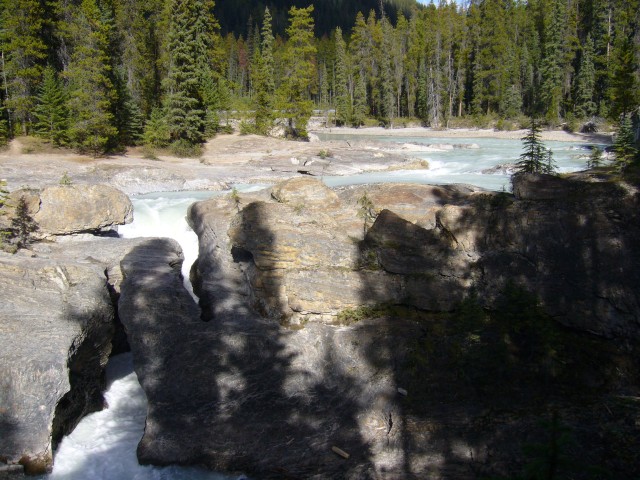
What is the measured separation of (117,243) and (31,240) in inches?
81.0

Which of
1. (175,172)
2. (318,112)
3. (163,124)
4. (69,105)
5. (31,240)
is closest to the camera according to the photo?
(31,240)

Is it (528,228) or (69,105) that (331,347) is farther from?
(69,105)

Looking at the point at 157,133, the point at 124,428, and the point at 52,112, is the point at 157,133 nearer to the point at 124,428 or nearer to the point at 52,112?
the point at 52,112

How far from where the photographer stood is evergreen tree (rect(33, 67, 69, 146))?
94.7 ft

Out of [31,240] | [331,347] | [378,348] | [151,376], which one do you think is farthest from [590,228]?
[31,240]

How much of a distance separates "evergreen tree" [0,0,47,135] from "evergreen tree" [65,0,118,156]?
281 cm

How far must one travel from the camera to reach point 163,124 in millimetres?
32688

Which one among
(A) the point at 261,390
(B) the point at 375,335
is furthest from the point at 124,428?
(B) the point at 375,335

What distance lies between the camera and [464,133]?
57.7 meters

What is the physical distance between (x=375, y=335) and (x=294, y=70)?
39179 mm

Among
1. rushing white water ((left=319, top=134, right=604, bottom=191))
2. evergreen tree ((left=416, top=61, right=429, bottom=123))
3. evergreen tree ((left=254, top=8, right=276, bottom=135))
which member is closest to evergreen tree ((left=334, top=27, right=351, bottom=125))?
evergreen tree ((left=416, top=61, right=429, bottom=123))

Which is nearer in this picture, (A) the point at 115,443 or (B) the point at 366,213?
(A) the point at 115,443

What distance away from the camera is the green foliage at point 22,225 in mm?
12141

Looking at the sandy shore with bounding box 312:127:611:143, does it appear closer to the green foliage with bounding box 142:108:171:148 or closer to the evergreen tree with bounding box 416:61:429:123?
the evergreen tree with bounding box 416:61:429:123
